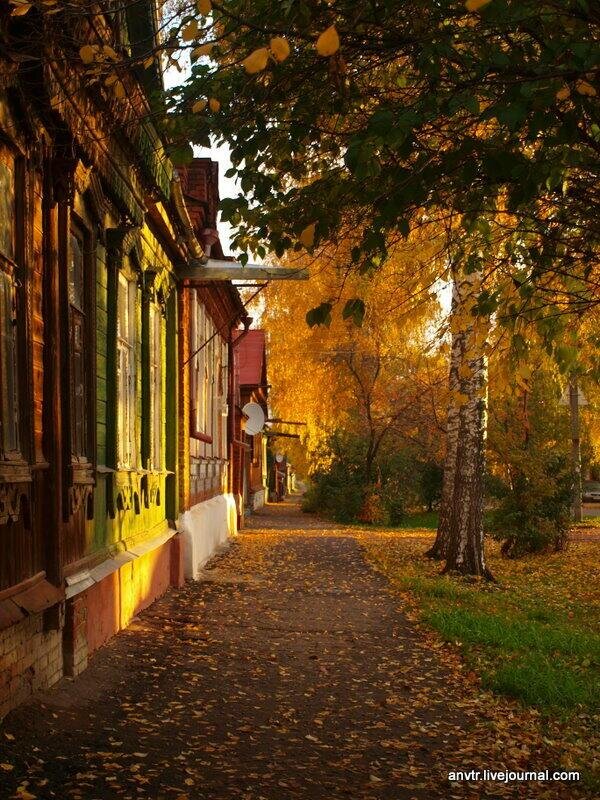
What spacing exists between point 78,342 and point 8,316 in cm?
203

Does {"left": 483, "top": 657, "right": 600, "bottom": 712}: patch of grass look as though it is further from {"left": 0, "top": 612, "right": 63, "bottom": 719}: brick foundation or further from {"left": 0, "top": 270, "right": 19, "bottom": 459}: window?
{"left": 0, "top": 270, "right": 19, "bottom": 459}: window

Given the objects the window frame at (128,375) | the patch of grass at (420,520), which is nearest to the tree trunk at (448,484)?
the window frame at (128,375)

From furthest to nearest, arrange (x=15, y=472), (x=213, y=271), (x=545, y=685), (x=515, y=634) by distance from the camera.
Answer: (x=213, y=271)
(x=515, y=634)
(x=545, y=685)
(x=15, y=472)

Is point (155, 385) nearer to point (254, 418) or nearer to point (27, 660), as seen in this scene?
point (27, 660)

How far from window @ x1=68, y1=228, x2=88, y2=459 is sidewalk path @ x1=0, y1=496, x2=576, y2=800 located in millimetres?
1800

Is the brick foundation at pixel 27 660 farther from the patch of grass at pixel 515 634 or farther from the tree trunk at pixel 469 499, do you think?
the tree trunk at pixel 469 499

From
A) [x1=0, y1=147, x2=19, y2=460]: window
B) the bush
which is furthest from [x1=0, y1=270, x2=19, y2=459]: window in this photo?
the bush

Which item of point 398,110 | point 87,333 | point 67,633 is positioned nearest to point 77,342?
point 87,333

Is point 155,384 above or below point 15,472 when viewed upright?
above

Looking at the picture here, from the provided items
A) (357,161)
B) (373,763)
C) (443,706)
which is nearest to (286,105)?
(357,161)

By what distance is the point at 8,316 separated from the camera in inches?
229

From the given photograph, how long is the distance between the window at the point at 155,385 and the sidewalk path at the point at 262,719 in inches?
77.6

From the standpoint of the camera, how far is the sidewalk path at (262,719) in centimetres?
513

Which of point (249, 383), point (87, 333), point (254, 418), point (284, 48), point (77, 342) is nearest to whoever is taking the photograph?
point (284, 48)
